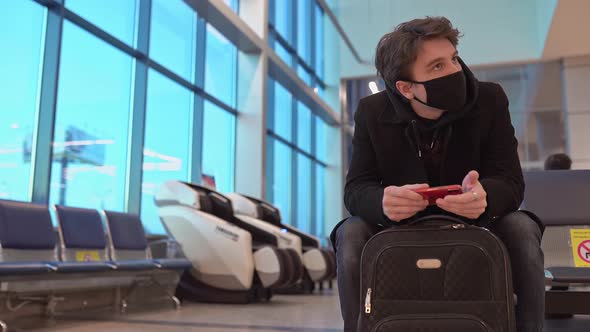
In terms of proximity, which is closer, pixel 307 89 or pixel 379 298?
pixel 379 298

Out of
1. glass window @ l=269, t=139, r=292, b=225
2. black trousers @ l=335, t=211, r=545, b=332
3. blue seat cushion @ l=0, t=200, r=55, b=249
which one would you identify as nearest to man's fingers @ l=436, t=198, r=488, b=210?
black trousers @ l=335, t=211, r=545, b=332

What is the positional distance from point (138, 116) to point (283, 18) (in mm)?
5574

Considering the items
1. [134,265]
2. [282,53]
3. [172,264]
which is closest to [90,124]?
[172,264]

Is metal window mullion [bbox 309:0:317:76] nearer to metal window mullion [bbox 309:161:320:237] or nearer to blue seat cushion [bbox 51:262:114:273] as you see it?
metal window mullion [bbox 309:161:320:237]

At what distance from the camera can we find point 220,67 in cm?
877

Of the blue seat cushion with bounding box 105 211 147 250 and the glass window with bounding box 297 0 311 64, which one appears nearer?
the blue seat cushion with bounding box 105 211 147 250

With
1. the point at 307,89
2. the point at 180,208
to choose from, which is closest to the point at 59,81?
the point at 180,208

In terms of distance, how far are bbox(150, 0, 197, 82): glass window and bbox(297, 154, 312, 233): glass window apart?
472cm

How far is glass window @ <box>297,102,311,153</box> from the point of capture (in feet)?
40.1

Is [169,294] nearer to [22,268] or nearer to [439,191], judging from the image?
[22,268]

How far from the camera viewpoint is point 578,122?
11.1 metres

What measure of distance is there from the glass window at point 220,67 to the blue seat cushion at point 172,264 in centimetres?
391

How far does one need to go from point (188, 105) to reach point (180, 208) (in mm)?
2674

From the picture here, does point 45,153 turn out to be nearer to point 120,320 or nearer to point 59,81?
point 59,81
